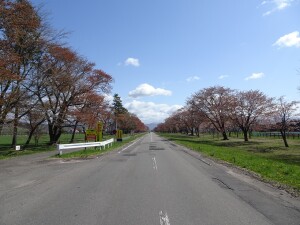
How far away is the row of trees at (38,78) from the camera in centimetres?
2569

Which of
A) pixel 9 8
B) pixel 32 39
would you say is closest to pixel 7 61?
pixel 9 8

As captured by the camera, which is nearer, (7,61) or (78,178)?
(78,178)

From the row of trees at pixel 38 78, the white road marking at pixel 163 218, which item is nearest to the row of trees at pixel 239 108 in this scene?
the row of trees at pixel 38 78

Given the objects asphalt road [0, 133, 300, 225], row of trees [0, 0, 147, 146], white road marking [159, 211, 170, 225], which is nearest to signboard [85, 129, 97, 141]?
row of trees [0, 0, 147, 146]

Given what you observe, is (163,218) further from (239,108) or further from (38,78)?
(239,108)

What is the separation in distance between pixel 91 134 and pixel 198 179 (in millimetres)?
24941

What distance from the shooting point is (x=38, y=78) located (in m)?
33.2

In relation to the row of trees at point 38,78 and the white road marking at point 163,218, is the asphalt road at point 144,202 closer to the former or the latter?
the white road marking at point 163,218

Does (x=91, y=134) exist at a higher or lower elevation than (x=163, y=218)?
higher

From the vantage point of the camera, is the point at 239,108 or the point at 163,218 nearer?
the point at 163,218

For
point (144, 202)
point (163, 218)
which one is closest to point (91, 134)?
point (144, 202)

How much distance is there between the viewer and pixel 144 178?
12.8 metres

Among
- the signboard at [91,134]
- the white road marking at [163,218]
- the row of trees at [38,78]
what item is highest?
the row of trees at [38,78]

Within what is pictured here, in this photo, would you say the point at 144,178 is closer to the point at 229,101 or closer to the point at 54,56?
the point at 54,56
